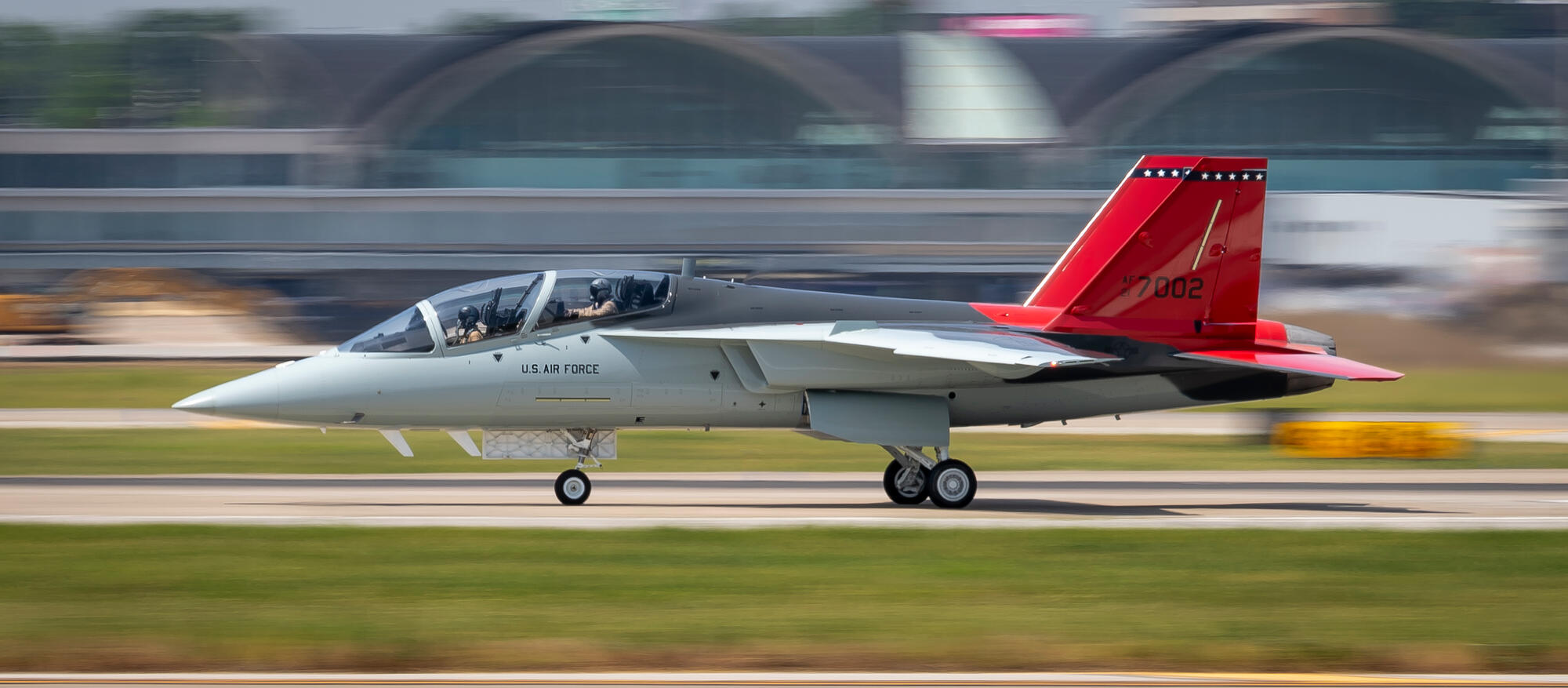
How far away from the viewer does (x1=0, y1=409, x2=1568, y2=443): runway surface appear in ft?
87.9

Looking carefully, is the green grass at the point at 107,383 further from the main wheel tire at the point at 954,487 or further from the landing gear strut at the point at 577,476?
the main wheel tire at the point at 954,487

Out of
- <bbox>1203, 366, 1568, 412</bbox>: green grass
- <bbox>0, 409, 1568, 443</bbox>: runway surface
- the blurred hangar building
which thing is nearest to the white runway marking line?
<bbox>0, 409, 1568, 443</bbox>: runway surface

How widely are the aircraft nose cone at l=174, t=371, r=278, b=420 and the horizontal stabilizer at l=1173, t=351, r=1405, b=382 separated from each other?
1043 cm

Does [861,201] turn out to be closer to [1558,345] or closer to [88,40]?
[1558,345]

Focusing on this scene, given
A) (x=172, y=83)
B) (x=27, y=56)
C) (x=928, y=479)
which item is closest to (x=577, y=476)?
(x=928, y=479)

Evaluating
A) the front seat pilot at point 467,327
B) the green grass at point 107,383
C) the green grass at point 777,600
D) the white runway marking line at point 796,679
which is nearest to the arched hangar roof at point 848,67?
the green grass at point 107,383

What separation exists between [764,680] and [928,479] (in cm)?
845

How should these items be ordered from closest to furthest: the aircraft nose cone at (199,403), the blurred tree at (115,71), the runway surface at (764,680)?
the runway surface at (764,680)
the aircraft nose cone at (199,403)
the blurred tree at (115,71)

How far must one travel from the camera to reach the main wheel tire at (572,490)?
17.0 meters

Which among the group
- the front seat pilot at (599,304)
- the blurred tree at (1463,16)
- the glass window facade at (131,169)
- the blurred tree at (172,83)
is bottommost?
the front seat pilot at (599,304)

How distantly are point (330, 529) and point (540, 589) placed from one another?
381cm

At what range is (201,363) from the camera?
41938 millimetres

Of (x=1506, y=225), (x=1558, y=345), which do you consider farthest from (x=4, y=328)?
(x=1506, y=225)

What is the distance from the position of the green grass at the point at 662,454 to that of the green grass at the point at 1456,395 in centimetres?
776
